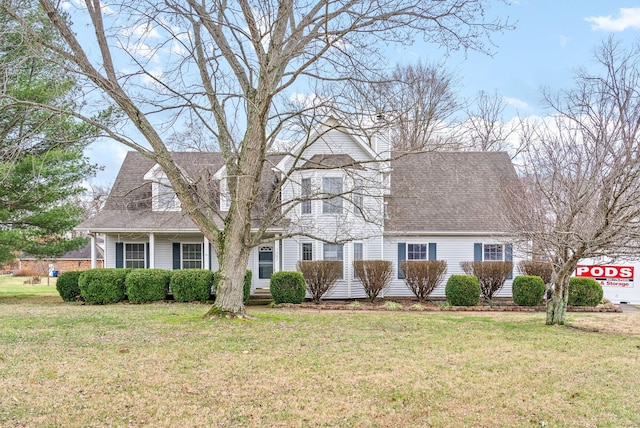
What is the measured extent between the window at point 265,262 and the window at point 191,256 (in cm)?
214

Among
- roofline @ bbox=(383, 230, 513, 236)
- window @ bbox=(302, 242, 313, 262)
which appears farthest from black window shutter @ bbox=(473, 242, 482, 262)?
window @ bbox=(302, 242, 313, 262)

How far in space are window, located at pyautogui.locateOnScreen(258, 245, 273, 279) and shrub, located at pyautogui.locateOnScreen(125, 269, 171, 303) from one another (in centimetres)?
388

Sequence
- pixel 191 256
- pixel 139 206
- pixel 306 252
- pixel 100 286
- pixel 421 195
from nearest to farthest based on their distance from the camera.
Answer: pixel 100 286 < pixel 306 252 < pixel 139 206 < pixel 191 256 < pixel 421 195

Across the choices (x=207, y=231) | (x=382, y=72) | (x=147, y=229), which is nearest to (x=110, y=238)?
(x=147, y=229)

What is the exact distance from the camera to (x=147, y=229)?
1816 centimetres

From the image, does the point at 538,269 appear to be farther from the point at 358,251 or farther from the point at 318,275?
the point at 318,275

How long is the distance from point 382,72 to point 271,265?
35.2 feet

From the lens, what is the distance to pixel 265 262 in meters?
19.6

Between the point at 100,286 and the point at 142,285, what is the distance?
121cm

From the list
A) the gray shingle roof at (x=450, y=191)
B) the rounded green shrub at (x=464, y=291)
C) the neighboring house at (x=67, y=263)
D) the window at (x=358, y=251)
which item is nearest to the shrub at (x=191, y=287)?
the window at (x=358, y=251)

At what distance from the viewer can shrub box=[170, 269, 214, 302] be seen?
54.1 ft

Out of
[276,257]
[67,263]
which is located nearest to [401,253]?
[276,257]

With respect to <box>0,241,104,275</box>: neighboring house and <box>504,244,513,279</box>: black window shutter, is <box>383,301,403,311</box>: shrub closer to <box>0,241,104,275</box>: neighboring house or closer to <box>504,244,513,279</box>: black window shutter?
<box>504,244,513,279</box>: black window shutter

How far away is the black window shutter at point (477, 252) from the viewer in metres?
19.0
